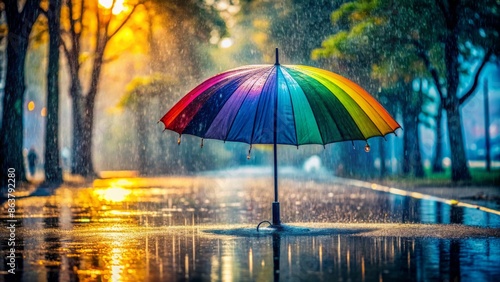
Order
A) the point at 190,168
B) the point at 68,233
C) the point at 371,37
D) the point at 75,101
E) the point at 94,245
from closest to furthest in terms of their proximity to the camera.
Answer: the point at 94,245
the point at 68,233
the point at 371,37
the point at 75,101
the point at 190,168

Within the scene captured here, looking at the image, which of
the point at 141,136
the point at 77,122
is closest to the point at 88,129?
the point at 77,122

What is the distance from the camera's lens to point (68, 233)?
Answer: 1791 cm

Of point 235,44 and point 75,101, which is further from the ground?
point 235,44

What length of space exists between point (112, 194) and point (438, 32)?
14288 millimetres

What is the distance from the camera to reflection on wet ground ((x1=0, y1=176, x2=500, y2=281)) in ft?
40.1

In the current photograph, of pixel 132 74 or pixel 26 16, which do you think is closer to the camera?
pixel 26 16

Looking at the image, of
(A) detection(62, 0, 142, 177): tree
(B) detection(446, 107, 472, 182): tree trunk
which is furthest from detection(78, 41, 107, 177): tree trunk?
(B) detection(446, 107, 472, 182): tree trunk

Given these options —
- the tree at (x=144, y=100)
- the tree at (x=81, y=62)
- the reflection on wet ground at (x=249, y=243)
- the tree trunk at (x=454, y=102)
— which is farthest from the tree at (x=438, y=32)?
the tree at (x=144, y=100)

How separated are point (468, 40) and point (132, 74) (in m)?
38.9

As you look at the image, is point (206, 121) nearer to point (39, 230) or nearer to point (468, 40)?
point (39, 230)

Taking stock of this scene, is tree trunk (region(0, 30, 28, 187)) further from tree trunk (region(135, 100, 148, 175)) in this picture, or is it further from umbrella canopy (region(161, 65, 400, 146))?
tree trunk (region(135, 100, 148, 175))

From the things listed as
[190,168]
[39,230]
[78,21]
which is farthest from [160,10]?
[39,230]

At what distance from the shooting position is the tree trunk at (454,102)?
40.9 meters

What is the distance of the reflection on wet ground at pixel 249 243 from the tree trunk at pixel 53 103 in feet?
50.1
